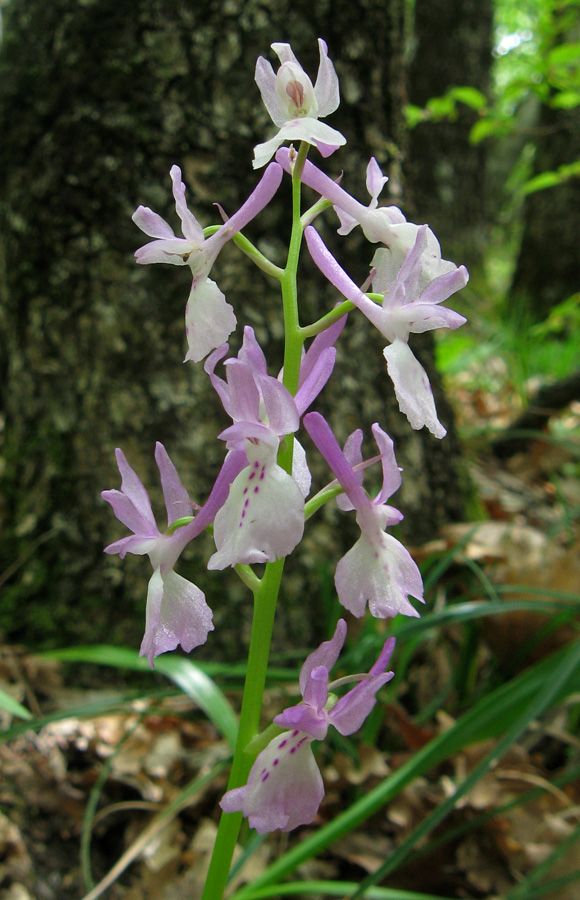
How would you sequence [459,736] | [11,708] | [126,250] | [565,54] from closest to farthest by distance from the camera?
[11,708] < [459,736] < [126,250] < [565,54]

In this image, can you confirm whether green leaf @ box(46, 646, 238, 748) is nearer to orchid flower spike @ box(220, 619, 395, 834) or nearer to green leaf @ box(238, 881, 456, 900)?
green leaf @ box(238, 881, 456, 900)

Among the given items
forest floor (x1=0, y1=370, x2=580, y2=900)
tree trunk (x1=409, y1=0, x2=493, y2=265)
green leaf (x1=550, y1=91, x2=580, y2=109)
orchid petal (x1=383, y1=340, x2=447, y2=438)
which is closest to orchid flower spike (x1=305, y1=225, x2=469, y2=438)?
orchid petal (x1=383, y1=340, x2=447, y2=438)

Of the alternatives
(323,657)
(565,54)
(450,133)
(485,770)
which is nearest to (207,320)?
(323,657)

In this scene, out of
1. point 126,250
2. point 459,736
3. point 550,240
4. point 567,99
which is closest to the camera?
point 459,736

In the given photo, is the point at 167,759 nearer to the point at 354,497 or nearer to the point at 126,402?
the point at 126,402

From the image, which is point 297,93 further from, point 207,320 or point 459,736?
point 459,736

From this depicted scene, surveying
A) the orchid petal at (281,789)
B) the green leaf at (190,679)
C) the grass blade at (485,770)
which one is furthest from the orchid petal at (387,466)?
the green leaf at (190,679)
